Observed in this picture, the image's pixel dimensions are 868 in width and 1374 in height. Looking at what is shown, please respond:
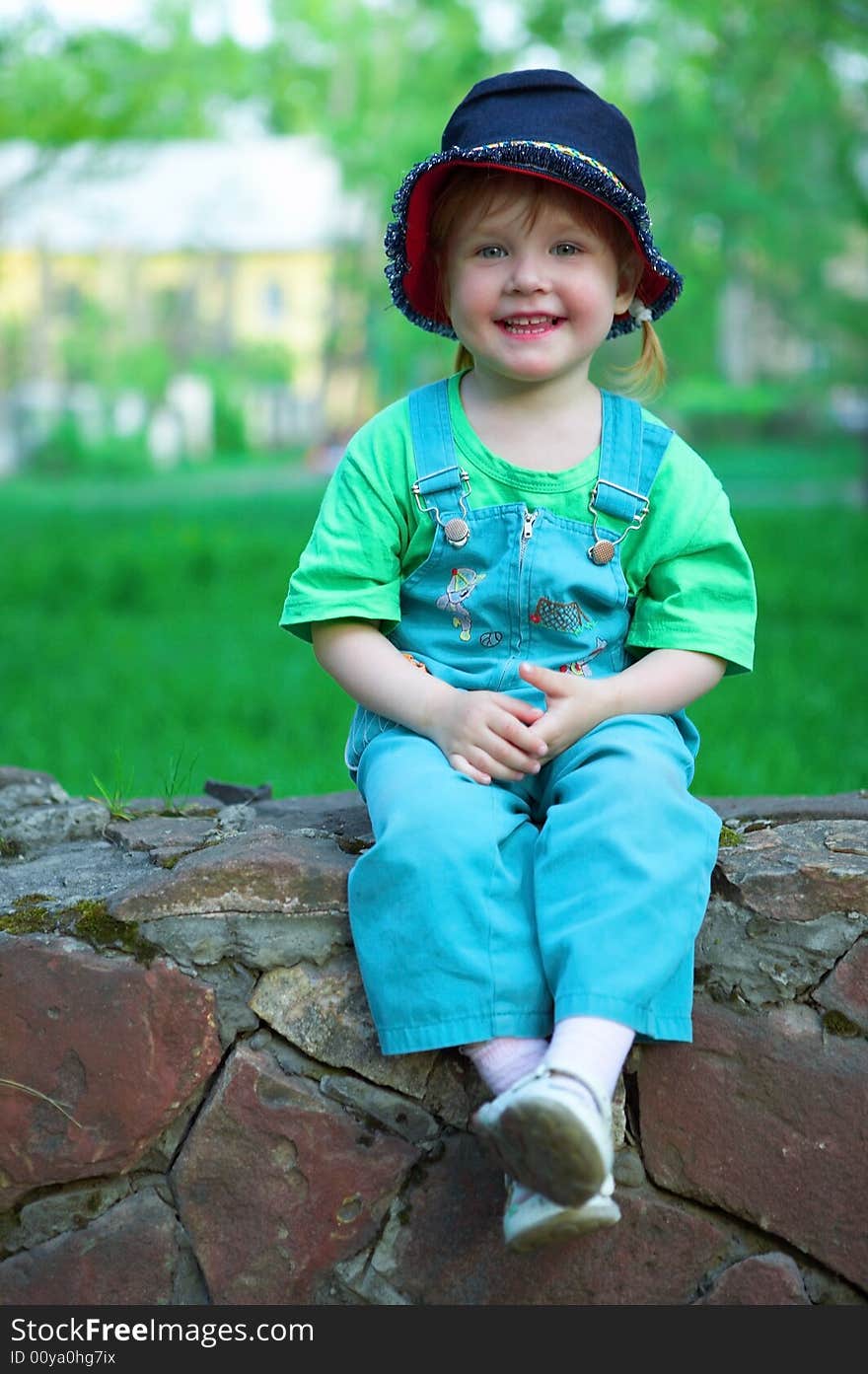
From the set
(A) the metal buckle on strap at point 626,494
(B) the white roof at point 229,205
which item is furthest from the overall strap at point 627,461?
(B) the white roof at point 229,205

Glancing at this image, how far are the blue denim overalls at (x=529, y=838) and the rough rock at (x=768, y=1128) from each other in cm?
12

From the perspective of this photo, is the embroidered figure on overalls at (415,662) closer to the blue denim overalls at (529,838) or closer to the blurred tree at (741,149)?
the blue denim overalls at (529,838)

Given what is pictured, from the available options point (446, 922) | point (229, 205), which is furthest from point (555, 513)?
point (229, 205)

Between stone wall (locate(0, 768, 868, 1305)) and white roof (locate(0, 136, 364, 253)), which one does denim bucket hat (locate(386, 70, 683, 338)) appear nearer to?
stone wall (locate(0, 768, 868, 1305))

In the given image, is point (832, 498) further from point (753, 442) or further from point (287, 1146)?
point (287, 1146)

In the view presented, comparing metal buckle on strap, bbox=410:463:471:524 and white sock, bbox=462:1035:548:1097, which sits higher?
metal buckle on strap, bbox=410:463:471:524

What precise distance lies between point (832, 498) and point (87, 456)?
45.6 ft

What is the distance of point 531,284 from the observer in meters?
2.25

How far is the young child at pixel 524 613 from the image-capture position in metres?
2.00

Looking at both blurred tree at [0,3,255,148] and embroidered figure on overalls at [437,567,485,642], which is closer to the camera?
embroidered figure on overalls at [437,567,485,642]

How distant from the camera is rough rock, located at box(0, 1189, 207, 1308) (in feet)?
6.99

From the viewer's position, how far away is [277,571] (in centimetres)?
980

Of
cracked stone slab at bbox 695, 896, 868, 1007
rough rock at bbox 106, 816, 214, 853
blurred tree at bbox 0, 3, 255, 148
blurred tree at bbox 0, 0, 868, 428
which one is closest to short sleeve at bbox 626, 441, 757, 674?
cracked stone slab at bbox 695, 896, 868, 1007

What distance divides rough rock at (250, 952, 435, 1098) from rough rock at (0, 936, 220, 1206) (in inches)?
6.5
